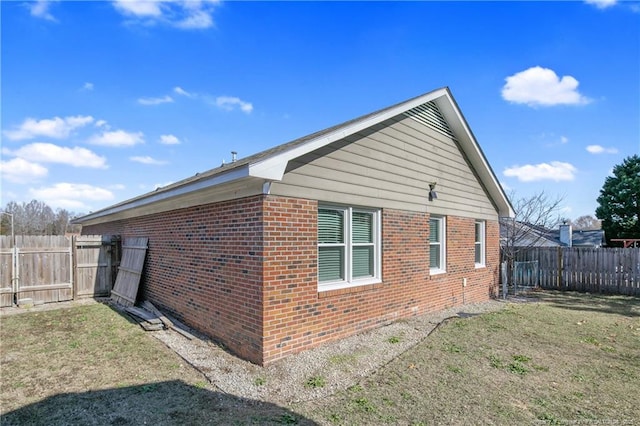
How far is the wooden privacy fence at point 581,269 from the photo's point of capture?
41.3 feet

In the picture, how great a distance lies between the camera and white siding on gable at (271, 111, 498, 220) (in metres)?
6.04

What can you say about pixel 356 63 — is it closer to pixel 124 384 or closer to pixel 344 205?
pixel 344 205

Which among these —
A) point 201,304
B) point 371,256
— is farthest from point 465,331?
point 201,304

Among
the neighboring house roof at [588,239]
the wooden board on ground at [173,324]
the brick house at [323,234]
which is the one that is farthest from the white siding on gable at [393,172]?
the neighboring house roof at [588,239]

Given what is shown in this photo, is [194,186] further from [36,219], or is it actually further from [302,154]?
[36,219]

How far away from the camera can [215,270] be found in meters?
6.35

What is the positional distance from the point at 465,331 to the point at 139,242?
28.7ft

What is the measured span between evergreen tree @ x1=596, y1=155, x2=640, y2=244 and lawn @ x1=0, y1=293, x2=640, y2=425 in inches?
1008

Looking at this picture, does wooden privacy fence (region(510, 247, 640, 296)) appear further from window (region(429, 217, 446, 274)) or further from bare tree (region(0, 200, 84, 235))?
bare tree (region(0, 200, 84, 235))

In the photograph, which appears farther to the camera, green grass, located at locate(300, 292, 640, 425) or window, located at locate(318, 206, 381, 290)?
window, located at locate(318, 206, 381, 290)

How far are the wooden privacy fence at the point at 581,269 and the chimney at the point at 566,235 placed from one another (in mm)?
14272

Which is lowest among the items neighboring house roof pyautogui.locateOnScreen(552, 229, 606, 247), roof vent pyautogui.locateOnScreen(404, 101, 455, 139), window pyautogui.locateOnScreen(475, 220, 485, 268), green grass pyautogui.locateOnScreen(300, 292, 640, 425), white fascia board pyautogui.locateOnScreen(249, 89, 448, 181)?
green grass pyautogui.locateOnScreen(300, 292, 640, 425)

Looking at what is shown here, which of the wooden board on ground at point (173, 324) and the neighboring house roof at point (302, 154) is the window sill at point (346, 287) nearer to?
the neighboring house roof at point (302, 154)

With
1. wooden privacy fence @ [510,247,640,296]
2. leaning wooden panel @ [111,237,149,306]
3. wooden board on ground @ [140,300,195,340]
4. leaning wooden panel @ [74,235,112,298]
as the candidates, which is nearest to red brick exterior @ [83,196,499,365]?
wooden board on ground @ [140,300,195,340]
